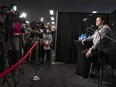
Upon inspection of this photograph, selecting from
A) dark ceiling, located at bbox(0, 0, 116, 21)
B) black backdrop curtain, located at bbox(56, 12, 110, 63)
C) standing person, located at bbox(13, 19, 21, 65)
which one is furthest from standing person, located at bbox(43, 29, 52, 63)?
dark ceiling, located at bbox(0, 0, 116, 21)

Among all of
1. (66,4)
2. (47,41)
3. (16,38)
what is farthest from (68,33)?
(16,38)

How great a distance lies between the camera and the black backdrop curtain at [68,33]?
6.66 metres

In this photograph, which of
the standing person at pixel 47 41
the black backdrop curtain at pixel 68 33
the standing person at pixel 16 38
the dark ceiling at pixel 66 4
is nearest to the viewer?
the standing person at pixel 16 38

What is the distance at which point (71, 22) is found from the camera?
671cm

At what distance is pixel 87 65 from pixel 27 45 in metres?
2.70

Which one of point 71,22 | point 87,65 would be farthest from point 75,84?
point 71,22

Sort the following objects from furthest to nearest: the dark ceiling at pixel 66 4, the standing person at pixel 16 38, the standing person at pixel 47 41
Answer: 1. the dark ceiling at pixel 66 4
2. the standing person at pixel 47 41
3. the standing person at pixel 16 38

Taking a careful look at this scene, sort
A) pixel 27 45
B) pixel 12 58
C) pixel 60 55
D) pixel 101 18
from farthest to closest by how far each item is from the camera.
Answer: pixel 60 55, pixel 27 45, pixel 12 58, pixel 101 18

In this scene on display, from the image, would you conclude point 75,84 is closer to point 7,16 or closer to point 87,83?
point 87,83

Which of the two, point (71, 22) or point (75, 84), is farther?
point (71, 22)

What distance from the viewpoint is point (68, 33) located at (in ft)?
22.0

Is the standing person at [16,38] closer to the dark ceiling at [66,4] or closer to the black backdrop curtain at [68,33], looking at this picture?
the black backdrop curtain at [68,33]

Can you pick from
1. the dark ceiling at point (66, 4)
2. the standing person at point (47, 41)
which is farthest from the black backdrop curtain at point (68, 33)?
the dark ceiling at point (66, 4)

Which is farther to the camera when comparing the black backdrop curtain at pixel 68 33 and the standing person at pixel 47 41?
the black backdrop curtain at pixel 68 33
